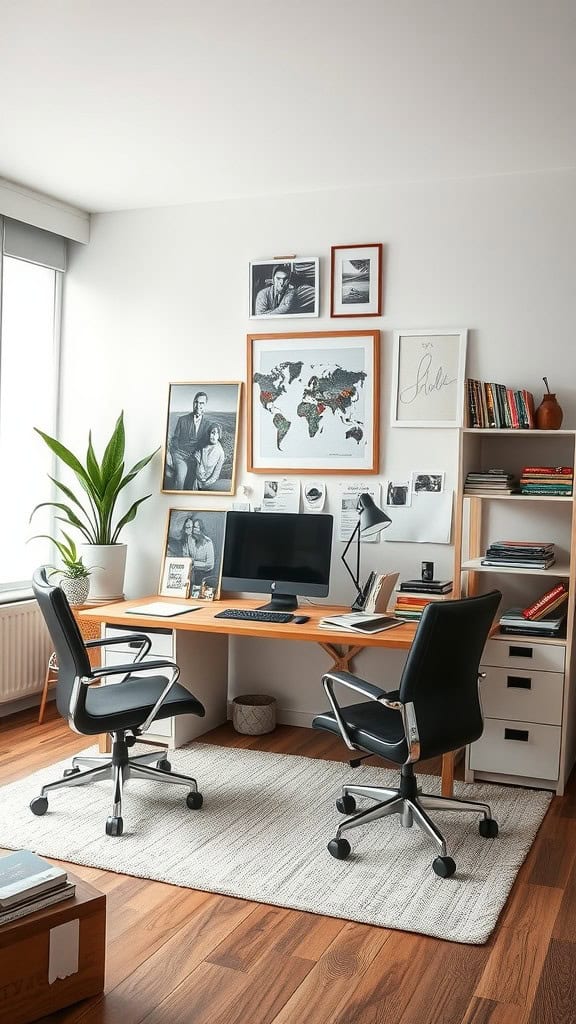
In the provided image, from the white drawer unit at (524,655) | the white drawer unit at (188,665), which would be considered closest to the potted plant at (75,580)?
the white drawer unit at (188,665)

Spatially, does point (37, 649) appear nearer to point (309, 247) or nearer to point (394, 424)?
point (394, 424)

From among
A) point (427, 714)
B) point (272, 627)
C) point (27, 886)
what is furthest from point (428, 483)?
point (27, 886)

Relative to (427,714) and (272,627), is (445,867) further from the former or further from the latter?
(272,627)

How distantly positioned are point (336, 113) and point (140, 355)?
199 centimetres

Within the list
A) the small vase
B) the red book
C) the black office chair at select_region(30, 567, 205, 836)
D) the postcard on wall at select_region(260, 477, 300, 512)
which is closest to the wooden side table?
the black office chair at select_region(30, 567, 205, 836)

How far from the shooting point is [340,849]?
3271 mm

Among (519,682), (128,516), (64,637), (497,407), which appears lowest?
(519,682)

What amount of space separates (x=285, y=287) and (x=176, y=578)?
165 centimetres

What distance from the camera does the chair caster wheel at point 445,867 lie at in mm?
3127

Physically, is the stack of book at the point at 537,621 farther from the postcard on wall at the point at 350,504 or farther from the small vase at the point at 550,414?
the postcard on wall at the point at 350,504

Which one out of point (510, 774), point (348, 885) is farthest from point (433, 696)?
point (510, 774)

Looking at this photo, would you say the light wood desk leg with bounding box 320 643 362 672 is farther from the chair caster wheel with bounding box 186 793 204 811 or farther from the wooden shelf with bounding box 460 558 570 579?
the chair caster wheel with bounding box 186 793 204 811

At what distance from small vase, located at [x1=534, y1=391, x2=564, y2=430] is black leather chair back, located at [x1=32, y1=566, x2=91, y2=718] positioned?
86.5 inches

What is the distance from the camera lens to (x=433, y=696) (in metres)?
3.26
